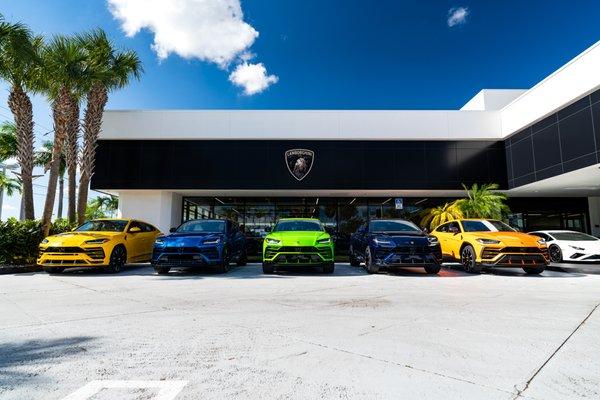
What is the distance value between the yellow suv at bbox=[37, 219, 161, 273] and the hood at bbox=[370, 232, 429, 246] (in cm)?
698

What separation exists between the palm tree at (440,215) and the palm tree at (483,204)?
0.30m

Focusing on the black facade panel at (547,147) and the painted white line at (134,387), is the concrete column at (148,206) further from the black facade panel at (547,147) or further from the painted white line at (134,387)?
the black facade panel at (547,147)

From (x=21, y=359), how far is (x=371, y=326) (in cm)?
326

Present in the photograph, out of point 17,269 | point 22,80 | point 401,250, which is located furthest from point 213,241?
point 22,80

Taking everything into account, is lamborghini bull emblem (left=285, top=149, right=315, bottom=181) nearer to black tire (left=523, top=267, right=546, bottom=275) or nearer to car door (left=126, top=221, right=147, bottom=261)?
car door (left=126, top=221, right=147, bottom=261)

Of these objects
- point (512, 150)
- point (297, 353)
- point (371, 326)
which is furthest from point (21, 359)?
point (512, 150)

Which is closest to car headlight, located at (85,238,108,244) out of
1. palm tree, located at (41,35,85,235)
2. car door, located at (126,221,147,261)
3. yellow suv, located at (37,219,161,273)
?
yellow suv, located at (37,219,161,273)

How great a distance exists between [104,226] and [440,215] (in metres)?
14.5

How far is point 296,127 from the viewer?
58.0 feet

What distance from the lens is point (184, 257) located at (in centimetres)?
897

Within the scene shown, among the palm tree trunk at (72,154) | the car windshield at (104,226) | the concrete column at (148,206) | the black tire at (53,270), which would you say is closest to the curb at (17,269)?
the black tire at (53,270)

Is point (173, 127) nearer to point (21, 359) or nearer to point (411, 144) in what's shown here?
point (411, 144)

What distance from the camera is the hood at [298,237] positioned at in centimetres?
892

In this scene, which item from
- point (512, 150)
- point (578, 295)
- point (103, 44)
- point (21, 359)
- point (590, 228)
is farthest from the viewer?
point (590, 228)
